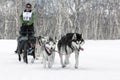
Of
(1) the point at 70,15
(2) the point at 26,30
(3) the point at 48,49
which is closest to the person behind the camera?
(3) the point at 48,49

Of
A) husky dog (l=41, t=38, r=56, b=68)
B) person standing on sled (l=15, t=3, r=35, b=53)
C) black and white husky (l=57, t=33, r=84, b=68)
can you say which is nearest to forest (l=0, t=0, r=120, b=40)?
person standing on sled (l=15, t=3, r=35, b=53)

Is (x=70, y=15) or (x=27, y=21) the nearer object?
(x=27, y=21)

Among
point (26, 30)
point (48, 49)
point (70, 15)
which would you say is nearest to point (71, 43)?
point (48, 49)

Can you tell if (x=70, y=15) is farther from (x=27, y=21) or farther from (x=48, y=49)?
(x=48, y=49)

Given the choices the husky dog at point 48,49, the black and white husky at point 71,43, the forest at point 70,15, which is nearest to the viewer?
the husky dog at point 48,49

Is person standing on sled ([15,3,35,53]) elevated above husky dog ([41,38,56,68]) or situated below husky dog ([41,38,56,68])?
above

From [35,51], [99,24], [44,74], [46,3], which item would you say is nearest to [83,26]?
[99,24]

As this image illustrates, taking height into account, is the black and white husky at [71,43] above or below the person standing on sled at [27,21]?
below

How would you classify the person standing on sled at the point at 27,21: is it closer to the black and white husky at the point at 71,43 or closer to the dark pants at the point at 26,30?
the dark pants at the point at 26,30

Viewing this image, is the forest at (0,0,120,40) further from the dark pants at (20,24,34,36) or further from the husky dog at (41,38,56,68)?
the husky dog at (41,38,56,68)

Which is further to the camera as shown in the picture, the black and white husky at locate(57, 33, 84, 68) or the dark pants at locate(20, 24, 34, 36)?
the dark pants at locate(20, 24, 34, 36)

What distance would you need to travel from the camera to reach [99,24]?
2534 inches

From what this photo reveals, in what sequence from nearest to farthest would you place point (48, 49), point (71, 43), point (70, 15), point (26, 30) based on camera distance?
1. point (48, 49)
2. point (71, 43)
3. point (26, 30)
4. point (70, 15)

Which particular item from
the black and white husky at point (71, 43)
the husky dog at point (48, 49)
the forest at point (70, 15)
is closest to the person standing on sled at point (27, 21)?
the husky dog at point (48, 49)
